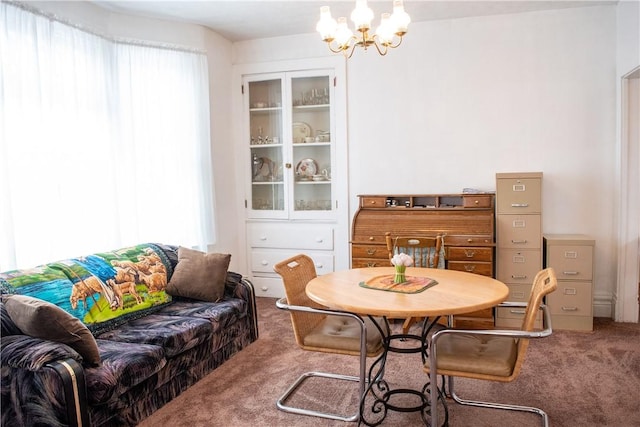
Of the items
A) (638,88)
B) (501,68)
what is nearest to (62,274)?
(501,68)

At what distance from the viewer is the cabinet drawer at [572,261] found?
3.84 m

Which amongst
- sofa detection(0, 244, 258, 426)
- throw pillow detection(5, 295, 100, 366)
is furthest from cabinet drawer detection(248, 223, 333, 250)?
throw pillow detection(5, 295, 100, 366)

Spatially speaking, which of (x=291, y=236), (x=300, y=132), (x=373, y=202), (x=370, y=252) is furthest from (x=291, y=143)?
(x=370, y=252)

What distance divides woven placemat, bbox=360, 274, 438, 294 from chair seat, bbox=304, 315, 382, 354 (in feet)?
0.81

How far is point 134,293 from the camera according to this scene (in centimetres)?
318

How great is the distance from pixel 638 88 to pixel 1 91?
4645 millimetres

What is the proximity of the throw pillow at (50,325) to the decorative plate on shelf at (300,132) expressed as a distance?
307cm

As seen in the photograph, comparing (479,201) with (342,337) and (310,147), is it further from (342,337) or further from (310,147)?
(342,337)

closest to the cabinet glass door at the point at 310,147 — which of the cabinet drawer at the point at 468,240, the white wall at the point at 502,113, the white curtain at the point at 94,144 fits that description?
the white wall at the point at 502,113

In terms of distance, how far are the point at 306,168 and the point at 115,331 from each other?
8.59 feet

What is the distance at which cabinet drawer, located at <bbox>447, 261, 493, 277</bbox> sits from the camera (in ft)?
12.8

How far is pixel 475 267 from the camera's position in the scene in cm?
394

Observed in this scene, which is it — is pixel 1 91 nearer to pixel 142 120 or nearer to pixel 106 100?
pixel 106 100

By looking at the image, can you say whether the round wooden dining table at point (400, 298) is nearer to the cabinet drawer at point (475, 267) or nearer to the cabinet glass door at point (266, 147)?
the cabinet drawer at point (475, 267)
